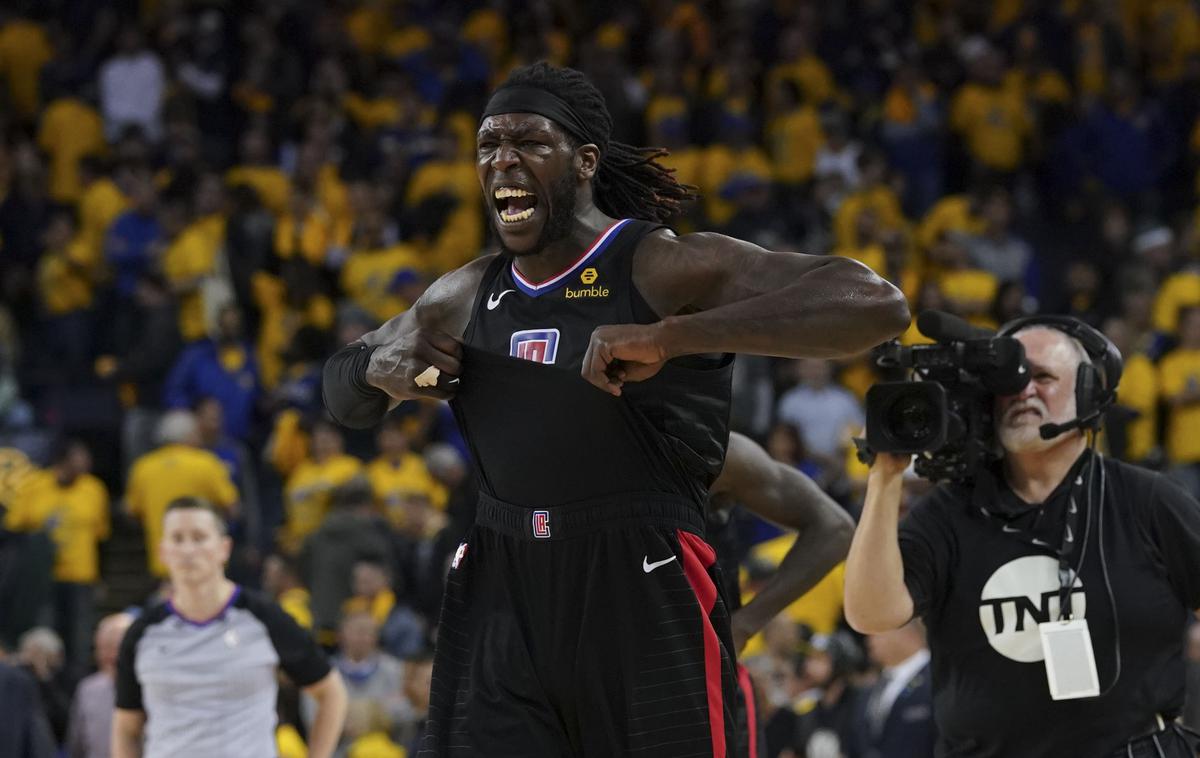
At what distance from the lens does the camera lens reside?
4633 millimetres

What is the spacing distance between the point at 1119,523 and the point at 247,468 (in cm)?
1003

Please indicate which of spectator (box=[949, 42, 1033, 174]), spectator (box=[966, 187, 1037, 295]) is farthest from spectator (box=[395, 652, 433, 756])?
spectator (box=[949, 42, 1033, 174])

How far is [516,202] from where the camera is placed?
4.16 m

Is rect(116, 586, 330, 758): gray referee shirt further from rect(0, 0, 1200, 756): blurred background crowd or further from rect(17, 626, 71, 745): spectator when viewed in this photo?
rect(17, 626, 71, 745): spectator

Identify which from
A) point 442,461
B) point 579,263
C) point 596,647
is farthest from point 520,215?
point 442,461

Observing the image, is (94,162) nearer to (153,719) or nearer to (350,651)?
(350,651)

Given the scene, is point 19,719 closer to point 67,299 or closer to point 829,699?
point 829,699

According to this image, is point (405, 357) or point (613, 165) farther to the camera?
point (613, 165)

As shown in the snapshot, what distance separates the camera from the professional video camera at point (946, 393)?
464 centimetres

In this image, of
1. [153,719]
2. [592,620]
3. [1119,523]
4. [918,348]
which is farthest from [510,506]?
[153,719]

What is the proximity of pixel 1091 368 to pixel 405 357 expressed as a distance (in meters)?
2.04

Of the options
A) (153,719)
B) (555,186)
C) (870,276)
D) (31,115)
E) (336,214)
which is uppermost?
(31,115)

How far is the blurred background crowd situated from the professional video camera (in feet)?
16.7

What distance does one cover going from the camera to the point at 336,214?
52.9 feet
